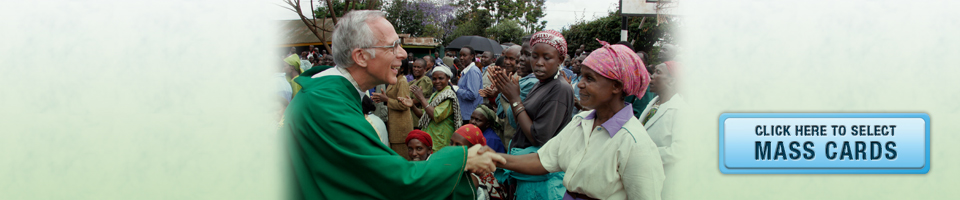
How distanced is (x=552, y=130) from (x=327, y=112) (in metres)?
1.50

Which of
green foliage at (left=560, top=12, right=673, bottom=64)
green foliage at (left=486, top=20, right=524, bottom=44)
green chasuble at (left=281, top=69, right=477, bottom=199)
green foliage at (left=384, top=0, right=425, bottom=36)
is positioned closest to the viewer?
green chasuble at (left=281, top=69, right=477, bottom=199)

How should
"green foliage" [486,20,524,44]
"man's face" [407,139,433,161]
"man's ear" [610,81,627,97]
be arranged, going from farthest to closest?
"green foliage" [486,20,524,44], "man's face" [407,139,433,161], "man's ear" [610,81,627,97]

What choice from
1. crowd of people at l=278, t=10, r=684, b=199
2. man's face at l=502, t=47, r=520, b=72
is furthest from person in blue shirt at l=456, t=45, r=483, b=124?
crowd of people at l=278, t=10, r=684, b=199

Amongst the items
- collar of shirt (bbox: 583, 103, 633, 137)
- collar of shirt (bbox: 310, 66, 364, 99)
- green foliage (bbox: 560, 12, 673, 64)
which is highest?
green foliage (bbox: 560, 12, 673, 64)

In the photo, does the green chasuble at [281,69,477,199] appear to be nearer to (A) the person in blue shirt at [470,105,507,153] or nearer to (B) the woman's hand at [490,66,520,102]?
(B) the woman's hand at [490,66,520,102]

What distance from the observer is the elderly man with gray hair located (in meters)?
2.11

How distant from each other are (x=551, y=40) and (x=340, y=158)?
1880 millimetres

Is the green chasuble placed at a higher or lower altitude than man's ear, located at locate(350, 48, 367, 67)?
lower

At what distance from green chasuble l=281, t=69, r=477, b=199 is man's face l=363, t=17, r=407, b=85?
0.54 ft

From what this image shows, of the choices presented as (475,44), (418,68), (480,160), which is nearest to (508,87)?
(480,160)

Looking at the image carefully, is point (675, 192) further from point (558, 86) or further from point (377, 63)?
point (377, 63)

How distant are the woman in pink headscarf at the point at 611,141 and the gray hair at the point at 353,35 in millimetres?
963

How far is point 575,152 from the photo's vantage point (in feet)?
7.87

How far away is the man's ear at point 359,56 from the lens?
7.58 feet
